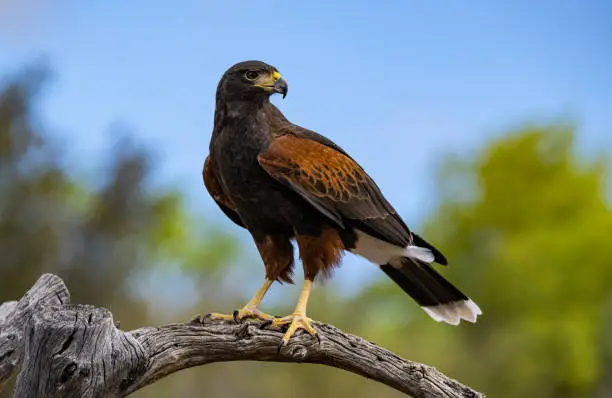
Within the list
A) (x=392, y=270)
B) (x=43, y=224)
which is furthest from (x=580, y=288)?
(x=392, y=270)

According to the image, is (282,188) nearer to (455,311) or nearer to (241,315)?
(241,315)

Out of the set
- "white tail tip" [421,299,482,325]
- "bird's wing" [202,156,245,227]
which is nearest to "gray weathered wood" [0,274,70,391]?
"bird's wing" [202,156,245,227]

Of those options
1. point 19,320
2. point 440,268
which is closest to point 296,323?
point 19,320

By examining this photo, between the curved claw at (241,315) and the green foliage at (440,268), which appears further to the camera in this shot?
the green foliage at (440,268)

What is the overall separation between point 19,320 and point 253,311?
5.12ft

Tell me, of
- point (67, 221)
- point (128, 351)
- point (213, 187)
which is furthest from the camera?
point (67, 221)

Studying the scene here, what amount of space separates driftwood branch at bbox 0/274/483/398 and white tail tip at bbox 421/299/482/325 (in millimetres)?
682

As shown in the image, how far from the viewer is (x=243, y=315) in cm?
530

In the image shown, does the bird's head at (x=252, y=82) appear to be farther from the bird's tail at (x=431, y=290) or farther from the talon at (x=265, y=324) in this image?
the bird's tail at (x=431, y=290)

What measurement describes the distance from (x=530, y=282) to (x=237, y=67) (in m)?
21.6

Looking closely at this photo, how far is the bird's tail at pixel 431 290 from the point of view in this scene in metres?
6.07

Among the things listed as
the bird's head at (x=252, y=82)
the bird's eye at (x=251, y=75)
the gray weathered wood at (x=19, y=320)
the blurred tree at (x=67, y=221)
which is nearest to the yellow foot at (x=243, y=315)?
the gray weathered wood at (x=19, y=320)

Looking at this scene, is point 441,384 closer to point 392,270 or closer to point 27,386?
point 392,270

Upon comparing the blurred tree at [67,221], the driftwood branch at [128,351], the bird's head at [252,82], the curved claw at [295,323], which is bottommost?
the driftwood branch at [128,351]
